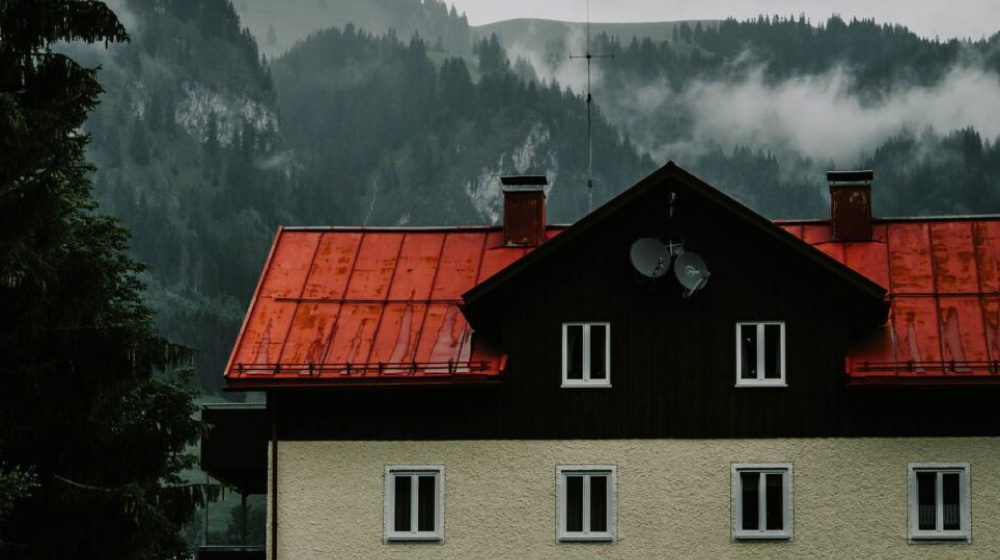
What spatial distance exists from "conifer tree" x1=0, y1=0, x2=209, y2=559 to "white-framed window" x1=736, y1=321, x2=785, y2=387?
1250 cm

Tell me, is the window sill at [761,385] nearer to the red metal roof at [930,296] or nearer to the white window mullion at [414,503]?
the red metal roof at [930,296]

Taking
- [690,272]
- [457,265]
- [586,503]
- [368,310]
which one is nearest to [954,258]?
[690,272]

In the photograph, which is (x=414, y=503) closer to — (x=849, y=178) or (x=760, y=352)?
(x=760, y=352)

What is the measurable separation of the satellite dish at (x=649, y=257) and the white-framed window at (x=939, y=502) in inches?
235

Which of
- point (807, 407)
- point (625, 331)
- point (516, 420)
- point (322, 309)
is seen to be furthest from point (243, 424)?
point (807, 407)

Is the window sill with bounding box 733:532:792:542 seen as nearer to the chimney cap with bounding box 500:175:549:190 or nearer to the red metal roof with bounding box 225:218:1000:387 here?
the red metal roof with bounding box 225:218:1000:387

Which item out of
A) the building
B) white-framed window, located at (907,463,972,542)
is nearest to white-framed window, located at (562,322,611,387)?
the building

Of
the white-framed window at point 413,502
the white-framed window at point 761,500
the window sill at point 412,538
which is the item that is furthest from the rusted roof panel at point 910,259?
the window sill at point 412,538

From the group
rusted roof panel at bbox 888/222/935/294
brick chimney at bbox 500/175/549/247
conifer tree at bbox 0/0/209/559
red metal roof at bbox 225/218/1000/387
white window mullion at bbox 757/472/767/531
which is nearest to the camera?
conifer tree at bbox 0/0/209/559

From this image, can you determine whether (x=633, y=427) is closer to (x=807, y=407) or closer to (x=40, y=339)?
(x=807, y=407)

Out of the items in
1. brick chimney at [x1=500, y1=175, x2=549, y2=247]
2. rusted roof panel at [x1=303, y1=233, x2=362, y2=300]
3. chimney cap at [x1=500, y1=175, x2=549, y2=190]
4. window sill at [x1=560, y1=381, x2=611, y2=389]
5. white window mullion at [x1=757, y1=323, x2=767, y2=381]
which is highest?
chimney cap at [x1=500, y1=175, x2=549, y2=190]

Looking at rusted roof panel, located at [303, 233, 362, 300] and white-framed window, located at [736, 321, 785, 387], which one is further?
rusted roof panel, located at [303, 233, 362, 300]

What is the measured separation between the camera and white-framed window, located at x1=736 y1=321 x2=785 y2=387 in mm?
31594

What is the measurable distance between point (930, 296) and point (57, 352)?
61.0ft
